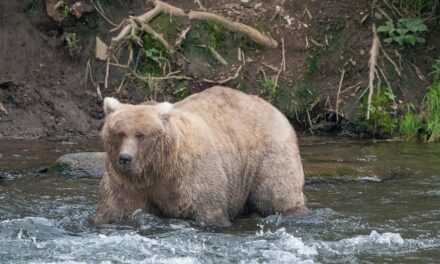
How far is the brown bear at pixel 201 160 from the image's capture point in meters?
8.33

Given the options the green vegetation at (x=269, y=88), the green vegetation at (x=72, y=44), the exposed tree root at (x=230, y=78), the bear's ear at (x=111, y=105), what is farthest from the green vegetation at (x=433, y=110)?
the bear's ear at (x=111, y=105)

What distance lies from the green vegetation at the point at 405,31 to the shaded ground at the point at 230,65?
0.17 meters

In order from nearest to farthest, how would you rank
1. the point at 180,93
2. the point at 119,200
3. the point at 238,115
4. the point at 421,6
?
the point at 119,200, the point at 238,115, the point at 180,93, the point at 421,6

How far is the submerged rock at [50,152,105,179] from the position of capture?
11.5m

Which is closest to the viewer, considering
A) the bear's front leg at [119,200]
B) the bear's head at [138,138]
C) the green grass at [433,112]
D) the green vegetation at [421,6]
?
the bear's head at [138,138]

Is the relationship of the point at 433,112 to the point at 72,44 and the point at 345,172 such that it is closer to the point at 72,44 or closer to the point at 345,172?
the point at 345,172

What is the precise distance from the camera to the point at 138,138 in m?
8.22

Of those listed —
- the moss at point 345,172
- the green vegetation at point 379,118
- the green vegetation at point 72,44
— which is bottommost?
the moss at point 345,172

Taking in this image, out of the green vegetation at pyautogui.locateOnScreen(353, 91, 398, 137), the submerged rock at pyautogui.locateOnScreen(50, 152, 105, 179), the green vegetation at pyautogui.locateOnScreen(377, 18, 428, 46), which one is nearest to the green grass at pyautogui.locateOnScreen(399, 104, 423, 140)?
the green vegetation at pyautogui.locateOnScreen(353, 91, 398, 137)

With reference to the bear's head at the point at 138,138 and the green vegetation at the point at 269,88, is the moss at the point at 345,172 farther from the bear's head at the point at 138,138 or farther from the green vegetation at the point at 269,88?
the bear's head at the point at 138,138

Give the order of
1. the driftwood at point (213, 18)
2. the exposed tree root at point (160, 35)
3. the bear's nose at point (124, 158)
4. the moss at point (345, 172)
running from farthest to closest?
the driftwood at point (213, 18) → the exposed tree root at point (160, 35) → the moss at point (345, 172) → the bear's nose at point (124, 158)

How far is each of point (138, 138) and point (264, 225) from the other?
167cm

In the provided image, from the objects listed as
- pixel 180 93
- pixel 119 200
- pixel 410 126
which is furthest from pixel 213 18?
pixel 119 200

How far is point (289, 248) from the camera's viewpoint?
835cm
